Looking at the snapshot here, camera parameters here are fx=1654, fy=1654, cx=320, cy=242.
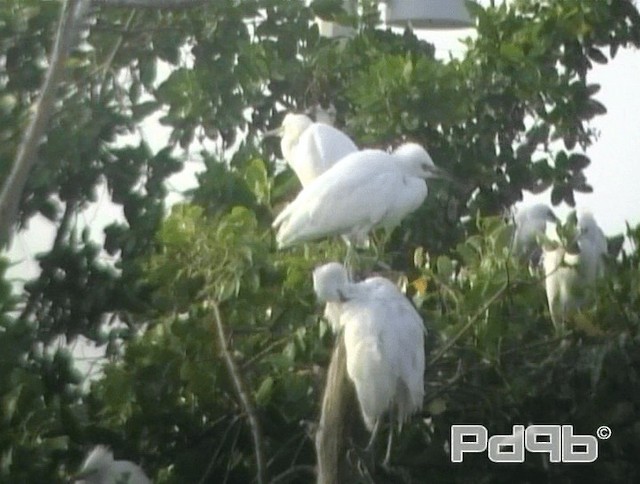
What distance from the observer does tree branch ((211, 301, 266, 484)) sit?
3.35m

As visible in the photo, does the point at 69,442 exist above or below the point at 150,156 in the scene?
below

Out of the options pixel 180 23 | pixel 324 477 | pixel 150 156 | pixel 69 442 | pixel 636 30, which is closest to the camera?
pixel 324 477

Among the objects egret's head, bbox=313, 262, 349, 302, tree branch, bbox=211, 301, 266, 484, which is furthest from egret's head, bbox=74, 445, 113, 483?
egret's head, bbox=313, 262, 349, 302

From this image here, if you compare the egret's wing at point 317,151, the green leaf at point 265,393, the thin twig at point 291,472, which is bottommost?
the thin twig at point 291,472

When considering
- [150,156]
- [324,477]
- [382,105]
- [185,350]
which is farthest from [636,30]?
[324,477]

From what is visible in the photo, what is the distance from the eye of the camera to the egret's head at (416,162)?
13.8 ft

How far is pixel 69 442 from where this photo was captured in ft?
11.6

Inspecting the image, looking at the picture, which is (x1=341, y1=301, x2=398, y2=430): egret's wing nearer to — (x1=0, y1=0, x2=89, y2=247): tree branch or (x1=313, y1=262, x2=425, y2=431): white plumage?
(x1=313, y1=262, x2=425, y2=431): white plumage

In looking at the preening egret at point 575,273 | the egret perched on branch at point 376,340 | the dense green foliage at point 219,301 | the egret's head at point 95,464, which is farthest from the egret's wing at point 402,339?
the egret's head at point 95,464

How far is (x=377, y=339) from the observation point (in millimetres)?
3088

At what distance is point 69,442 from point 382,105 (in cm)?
150

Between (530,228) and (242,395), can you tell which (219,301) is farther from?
(530,228)

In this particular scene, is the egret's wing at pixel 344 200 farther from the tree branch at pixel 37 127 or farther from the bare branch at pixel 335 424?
the tree branch at pixel 37 127

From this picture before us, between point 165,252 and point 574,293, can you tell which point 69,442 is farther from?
point 574,293
